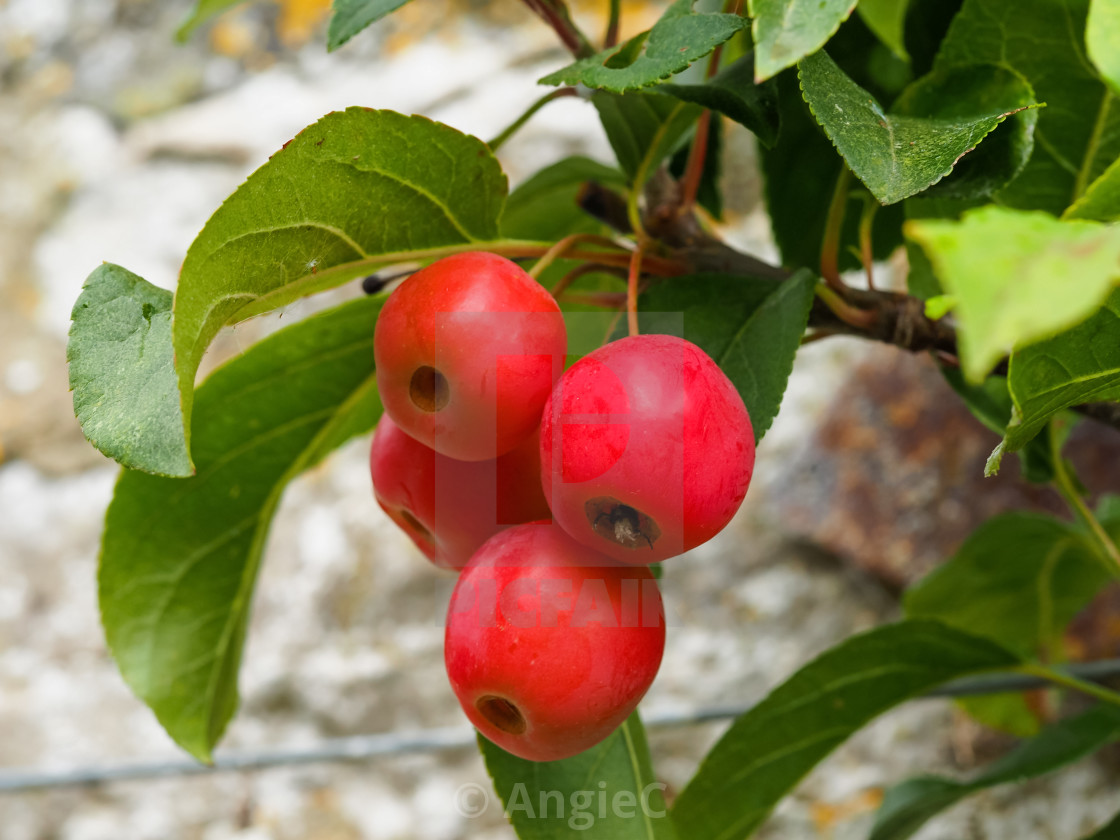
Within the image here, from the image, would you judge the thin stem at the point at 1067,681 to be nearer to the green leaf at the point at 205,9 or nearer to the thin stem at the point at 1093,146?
the thin stem at the point at 1093,146

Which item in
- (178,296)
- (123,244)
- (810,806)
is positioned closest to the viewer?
(178,296)

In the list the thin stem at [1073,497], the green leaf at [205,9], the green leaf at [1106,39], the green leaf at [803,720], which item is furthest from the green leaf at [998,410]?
the green leaf at [205,9]

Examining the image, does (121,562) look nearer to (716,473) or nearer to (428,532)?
(428,532)

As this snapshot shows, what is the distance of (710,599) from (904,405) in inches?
10.8

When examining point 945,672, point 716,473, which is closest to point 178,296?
point 716,473

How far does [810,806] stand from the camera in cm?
91

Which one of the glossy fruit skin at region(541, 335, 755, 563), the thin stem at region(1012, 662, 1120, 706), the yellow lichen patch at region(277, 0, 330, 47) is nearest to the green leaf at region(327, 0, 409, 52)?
the glossy fruit skin at region(541, 335, 755, 563)

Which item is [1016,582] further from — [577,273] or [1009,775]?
[577,273]

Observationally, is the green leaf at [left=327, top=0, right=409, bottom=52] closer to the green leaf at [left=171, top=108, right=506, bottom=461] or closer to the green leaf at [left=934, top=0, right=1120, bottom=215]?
the green leaf at [left=171, top=108, right=506, bottom=461]

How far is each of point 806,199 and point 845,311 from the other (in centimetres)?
15

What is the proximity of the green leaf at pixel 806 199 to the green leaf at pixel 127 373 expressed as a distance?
34 cm

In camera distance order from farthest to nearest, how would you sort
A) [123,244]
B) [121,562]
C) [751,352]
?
[123,244] < [121,562] < [751,352]

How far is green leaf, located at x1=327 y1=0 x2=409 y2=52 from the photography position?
0.40 meters

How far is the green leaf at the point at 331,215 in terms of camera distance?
0.27 metres
